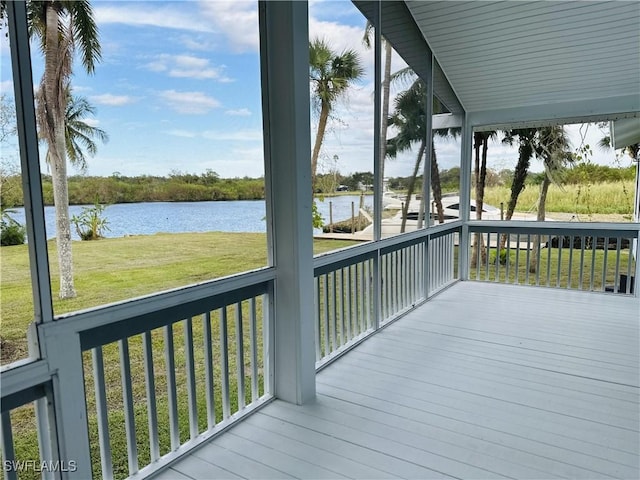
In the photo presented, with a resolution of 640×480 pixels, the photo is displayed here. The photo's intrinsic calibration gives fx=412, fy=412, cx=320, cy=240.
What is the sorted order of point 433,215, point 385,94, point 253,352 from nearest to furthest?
point 253,352, point 385,94, point 433,215

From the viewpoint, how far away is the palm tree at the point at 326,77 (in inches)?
119

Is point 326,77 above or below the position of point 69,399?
above

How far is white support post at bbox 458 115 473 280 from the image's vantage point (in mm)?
6145

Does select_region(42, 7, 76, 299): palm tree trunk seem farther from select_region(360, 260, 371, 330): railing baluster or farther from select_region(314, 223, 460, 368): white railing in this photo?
select_region(360, 260, 371, 330): railing baluster

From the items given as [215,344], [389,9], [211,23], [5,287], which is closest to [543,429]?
[215,344]

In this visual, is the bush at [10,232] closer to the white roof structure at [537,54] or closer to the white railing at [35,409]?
the white railing at [35,409]

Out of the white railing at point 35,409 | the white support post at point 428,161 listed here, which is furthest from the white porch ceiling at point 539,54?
the white railing at point 35,409

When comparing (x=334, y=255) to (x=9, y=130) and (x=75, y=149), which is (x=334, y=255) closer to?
(x=75, y=149)

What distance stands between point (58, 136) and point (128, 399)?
1.19 meters

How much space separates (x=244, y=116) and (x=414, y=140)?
299 cm

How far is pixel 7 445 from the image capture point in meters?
1.50

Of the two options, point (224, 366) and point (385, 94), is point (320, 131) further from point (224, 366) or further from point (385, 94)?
point (224, 366)

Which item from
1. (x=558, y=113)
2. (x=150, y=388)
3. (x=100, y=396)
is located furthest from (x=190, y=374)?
(x=558, y=113)

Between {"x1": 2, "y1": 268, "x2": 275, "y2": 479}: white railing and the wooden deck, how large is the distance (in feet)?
0.75
